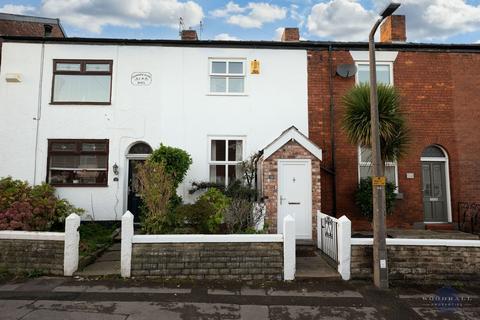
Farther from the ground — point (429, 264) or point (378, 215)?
point (378, 215)

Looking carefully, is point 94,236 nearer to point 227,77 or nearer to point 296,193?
point 296,193

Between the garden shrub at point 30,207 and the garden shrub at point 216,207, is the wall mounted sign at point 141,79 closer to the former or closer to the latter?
the garden shrub at point 30,207

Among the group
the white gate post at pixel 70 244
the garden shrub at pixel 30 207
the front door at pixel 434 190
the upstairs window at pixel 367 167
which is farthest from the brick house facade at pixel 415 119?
the garden shrub at pixel 30 207

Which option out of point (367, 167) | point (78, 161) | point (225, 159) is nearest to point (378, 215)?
point (367, 167)

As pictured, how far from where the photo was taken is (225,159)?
421 inches

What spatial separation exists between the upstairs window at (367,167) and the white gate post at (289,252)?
5.28m

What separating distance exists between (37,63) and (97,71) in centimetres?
187

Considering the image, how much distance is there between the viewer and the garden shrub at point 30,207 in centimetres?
752

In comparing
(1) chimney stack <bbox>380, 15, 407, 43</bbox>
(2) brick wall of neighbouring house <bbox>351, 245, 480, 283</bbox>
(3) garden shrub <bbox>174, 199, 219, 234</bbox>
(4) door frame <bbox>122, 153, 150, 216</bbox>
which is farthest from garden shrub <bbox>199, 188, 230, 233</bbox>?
(1) chimney stack <bbox>380, 15, 407, 43</bbox>

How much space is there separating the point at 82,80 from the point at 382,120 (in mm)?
8991

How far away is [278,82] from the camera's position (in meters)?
11.0

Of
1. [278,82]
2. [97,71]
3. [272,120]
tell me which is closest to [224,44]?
[278,82]

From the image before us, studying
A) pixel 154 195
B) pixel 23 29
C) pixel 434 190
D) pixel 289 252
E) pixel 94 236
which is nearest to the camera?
pixel 289 252

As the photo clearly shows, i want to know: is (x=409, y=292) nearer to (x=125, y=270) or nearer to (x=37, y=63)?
(x=125, y=270)
